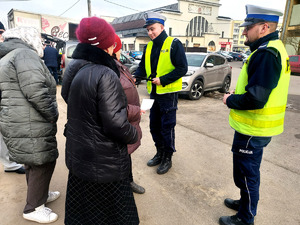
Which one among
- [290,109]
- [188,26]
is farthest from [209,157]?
[188,26]

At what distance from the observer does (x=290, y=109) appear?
6.67 m

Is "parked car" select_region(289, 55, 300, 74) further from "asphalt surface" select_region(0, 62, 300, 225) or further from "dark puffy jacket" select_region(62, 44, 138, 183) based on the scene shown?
"dark puffy jacket" select_region(62, 44, 138, 183)

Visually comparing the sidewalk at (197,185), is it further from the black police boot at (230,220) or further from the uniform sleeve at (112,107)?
the uniform sleeve at (112,107)

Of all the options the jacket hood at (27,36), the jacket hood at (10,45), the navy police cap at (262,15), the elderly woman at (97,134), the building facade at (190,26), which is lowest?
the elderly woman at (97,134)

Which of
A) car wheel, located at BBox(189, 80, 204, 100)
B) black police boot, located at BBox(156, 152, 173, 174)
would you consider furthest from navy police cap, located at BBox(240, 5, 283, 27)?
car wheel, located at BBox(189, 80, 204, 100)

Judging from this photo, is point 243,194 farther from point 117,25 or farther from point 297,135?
point 117,25

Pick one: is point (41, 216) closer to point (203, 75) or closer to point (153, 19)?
point (153, 19)

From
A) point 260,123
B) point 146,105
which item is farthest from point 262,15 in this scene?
point 146,105

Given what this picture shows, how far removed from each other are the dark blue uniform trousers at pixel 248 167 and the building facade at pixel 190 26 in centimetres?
4663

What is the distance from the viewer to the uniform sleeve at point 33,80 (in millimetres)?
1780

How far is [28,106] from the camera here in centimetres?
188

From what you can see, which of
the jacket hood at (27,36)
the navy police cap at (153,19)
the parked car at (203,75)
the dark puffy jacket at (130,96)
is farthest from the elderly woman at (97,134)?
the parked car at (203,75)

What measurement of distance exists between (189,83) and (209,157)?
13.7 ft

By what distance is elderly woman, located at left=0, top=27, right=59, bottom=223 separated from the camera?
180 centimetres
